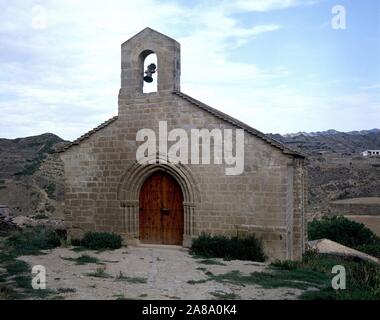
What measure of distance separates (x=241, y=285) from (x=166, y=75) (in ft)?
22.5

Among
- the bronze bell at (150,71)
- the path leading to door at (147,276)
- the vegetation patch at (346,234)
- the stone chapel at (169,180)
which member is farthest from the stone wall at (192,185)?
the vegetation patch at (346,234)

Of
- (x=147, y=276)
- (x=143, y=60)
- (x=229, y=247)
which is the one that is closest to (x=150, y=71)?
(x=143, y=60)

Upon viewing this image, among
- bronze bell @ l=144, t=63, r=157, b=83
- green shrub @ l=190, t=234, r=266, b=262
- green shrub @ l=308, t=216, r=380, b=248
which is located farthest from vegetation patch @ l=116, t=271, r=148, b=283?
green shrub @ l=308, t=216, r=380, b=248

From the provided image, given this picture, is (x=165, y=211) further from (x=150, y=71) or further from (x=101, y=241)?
(x=150, y=71)

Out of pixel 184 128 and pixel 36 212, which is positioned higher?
pixel 184 128

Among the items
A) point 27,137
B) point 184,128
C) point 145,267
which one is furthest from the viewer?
point 27,137

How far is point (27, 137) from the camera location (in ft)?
176

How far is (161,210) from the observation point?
42.8ft

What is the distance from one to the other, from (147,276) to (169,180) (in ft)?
14.0

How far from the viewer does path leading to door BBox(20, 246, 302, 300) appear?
7.68 metres

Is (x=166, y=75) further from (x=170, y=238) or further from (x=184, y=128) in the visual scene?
(x=170, y=238)

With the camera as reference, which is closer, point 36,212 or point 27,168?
point 36,212
